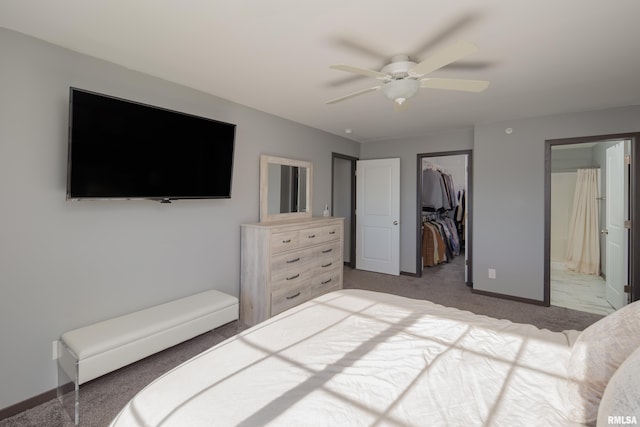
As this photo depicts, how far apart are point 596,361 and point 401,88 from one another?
180 cm

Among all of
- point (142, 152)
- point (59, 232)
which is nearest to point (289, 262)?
point (142, 152)

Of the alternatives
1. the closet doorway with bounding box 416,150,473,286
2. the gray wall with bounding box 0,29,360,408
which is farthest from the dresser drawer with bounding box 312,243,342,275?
the closet doorway with bounding box 416,150,473,286

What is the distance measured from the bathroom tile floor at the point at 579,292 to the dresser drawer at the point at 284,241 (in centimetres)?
339

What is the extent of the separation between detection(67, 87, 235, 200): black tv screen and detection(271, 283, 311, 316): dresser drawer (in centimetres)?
116

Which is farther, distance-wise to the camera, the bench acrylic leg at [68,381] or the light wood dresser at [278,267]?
the light wood dresser at [278,267]

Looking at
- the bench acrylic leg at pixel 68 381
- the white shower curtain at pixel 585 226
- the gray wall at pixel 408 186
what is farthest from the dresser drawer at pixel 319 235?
the white shower curtain at pixel 585 226

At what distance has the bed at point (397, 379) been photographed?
2.82 ft

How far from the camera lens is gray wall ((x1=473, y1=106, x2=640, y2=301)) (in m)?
3.60

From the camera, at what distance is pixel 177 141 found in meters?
2.46

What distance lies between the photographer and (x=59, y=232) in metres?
2.02

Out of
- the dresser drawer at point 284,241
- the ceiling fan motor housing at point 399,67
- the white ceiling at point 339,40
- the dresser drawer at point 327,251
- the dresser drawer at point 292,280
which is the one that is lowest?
the dresser drawer at point 292,280

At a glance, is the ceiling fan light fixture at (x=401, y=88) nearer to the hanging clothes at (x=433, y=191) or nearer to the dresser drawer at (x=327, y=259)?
the dresser drawer at (x=327, y=259)

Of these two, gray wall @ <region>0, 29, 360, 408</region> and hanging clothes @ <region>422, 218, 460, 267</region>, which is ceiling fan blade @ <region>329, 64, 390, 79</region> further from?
hanging clothes @ <region>422, 218, 460, 267</region>

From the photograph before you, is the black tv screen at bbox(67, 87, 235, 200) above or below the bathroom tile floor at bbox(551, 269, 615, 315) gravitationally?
above
